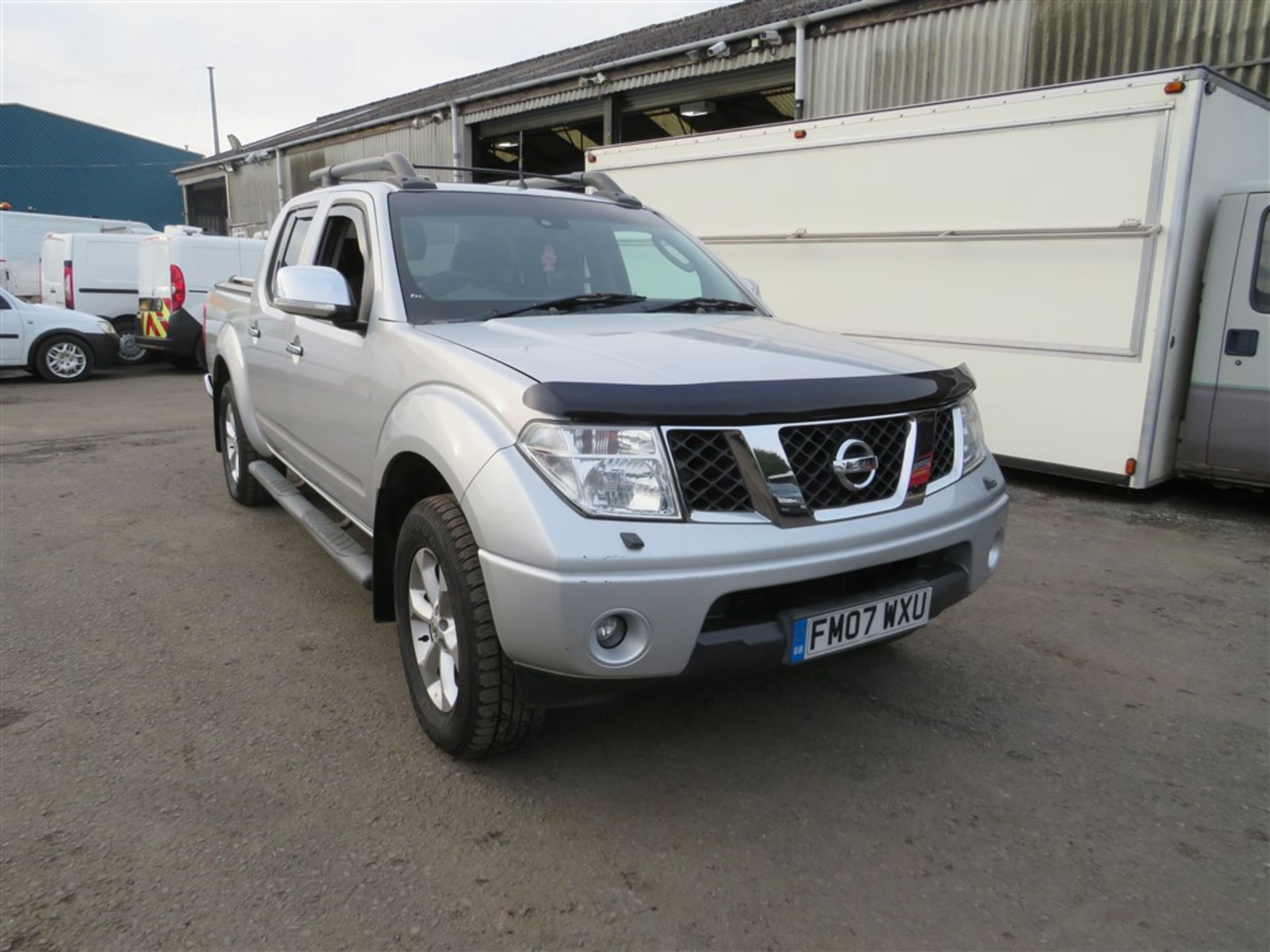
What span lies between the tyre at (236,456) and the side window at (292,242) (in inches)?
35.9

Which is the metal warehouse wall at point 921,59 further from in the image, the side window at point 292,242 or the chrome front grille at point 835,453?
the chrome front grille at point 835,453

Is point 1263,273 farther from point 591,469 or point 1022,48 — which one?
point 591,469

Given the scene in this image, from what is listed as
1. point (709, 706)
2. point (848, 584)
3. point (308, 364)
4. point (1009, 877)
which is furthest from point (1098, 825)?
point (308, 364)

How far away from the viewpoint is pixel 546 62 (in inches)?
723

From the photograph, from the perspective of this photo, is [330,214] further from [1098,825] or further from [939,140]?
[939,140]

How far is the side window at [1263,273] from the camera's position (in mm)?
5871

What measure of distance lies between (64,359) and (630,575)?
13.2 m

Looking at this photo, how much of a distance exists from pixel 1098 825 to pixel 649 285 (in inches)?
99.4

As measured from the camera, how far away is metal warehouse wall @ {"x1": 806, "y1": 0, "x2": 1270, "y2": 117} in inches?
324

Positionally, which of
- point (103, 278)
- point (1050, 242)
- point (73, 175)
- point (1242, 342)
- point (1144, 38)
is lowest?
point (1242, 342)

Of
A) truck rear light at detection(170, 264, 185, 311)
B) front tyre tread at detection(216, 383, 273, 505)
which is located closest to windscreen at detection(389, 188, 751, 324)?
front tyre tread at detection(216, 383, 273, 505)

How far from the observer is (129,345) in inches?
557

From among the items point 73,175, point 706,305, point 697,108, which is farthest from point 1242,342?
point 73,175

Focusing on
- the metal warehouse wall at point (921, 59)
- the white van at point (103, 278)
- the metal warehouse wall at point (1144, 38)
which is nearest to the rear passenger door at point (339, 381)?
the metal warehouse wall at point (921, 59)
